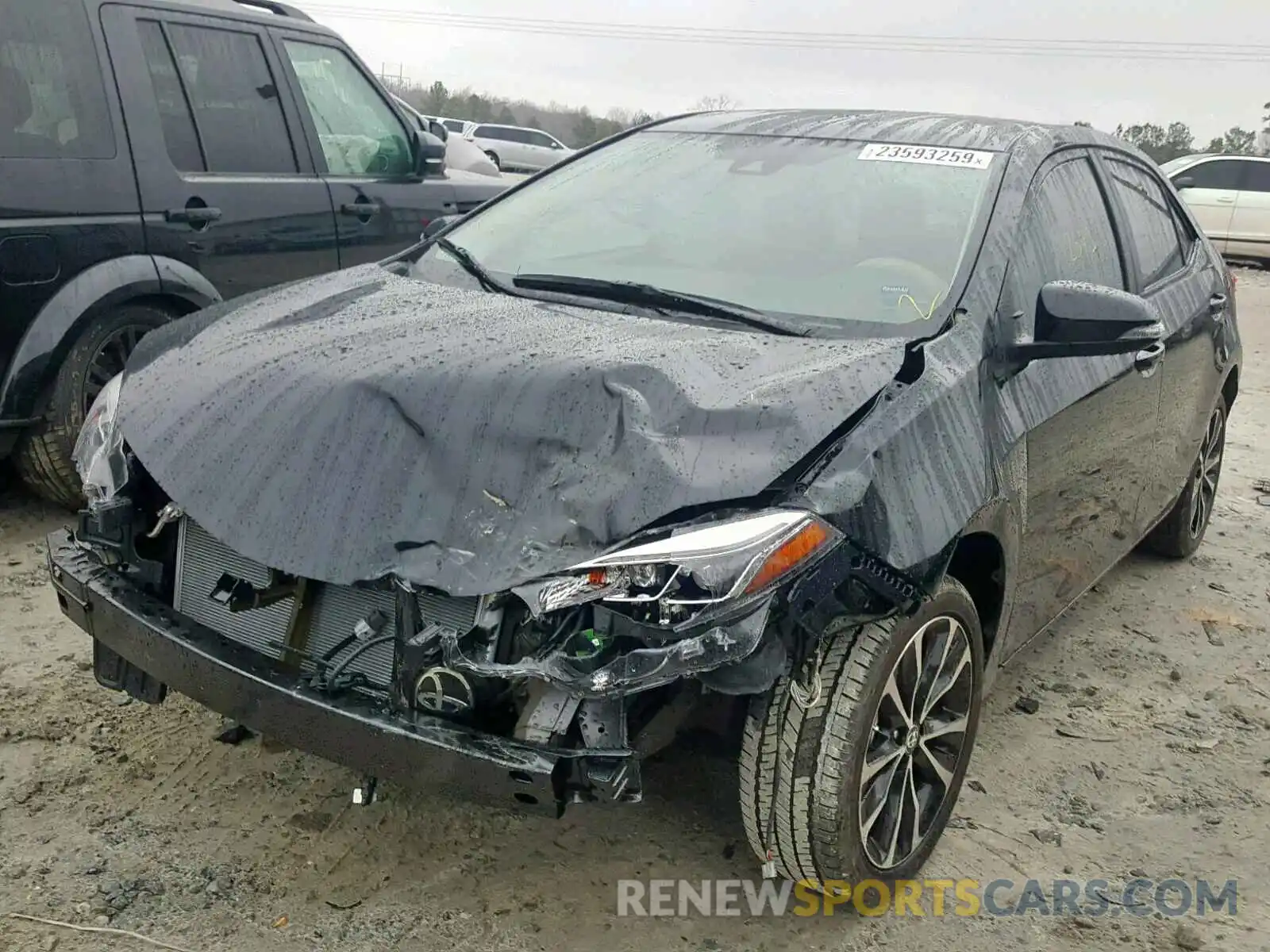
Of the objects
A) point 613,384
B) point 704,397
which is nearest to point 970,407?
point 704,397

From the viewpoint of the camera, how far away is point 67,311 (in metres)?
4.31

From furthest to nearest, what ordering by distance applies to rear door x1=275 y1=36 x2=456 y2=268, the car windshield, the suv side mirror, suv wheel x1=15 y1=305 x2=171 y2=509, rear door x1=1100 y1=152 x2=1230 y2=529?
rear door x1=275 y1=36 x2=456 y2=268 → suv wheel x1=15 y1=305 x2=171 y2=509 → rear door x1=1100 y1=152 x2=1230 y2=529 → the car windshield → the suv side mirror

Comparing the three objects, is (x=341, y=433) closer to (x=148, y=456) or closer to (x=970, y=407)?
(x=148, y=456)

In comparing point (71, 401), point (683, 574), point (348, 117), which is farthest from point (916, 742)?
point (348, 117)

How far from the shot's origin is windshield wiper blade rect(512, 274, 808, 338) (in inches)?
115

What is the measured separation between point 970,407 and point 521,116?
50.6 m

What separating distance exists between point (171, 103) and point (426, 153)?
1386 millimetres

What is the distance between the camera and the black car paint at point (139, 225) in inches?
166

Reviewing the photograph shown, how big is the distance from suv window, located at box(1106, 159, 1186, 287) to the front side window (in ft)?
47.0

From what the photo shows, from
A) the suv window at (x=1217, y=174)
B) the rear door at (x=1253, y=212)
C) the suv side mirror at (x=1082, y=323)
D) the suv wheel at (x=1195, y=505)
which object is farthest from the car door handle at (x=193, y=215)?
the rear door at (x=1253, y=212)

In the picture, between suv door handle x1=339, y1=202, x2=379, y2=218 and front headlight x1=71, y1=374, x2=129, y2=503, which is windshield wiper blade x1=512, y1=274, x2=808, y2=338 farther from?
suv door handle x1=339, y1=202, x2=379, y2=218

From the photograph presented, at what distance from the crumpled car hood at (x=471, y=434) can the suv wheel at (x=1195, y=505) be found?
2811 millimetres

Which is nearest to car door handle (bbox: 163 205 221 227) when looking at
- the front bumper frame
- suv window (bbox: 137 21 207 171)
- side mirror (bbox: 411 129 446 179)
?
suv window (bbox: 137 21 207 171)

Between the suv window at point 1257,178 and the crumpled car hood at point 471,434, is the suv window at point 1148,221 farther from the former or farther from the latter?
the suv window at point 1257,178
